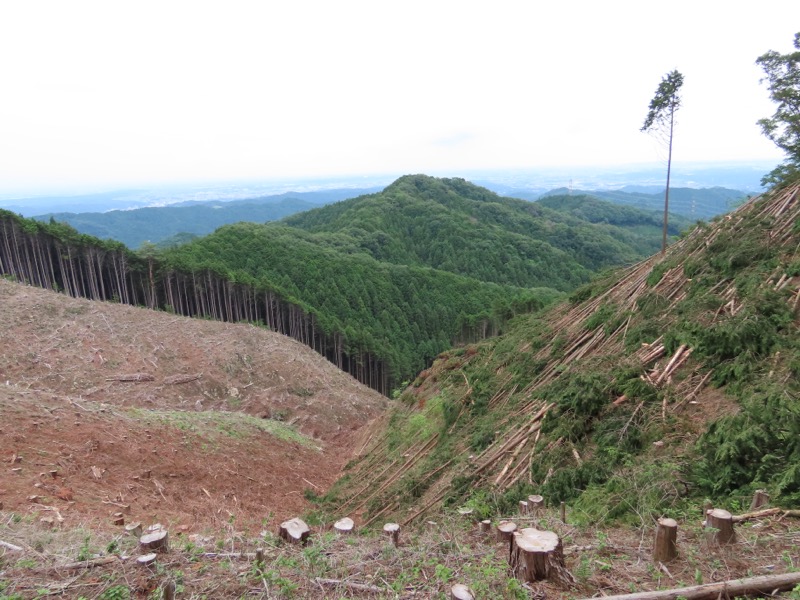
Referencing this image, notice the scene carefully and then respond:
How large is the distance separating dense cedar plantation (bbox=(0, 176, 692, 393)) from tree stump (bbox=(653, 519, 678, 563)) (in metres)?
31.6

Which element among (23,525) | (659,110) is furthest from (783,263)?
(23,525)

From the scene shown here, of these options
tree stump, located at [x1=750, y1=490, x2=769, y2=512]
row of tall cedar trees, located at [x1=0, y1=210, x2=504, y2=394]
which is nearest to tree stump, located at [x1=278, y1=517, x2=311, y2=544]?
tree stump, located at [x1=750, y1=490, x2=769, y2=512]

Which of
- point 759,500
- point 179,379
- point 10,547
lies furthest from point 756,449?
point 179,379

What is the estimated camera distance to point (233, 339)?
2394 centimetres

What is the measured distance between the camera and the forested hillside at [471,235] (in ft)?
287

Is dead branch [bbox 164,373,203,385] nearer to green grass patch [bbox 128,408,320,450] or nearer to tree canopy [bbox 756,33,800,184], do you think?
green grass patch [bbox 128,408,320,450]

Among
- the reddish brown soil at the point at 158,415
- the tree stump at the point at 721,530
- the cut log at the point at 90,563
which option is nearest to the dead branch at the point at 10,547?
the cut log at the point at 90,563

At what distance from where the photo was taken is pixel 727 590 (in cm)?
308

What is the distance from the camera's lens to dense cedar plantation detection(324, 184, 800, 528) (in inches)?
194

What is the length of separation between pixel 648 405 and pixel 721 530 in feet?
11.4

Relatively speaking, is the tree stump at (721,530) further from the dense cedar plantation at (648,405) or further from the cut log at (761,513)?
the dense cedar plantation at (648,405)

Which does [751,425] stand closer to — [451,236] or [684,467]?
[684,467]

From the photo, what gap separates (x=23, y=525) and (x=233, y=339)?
64.5 feet

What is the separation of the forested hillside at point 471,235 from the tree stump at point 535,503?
70503 mm
